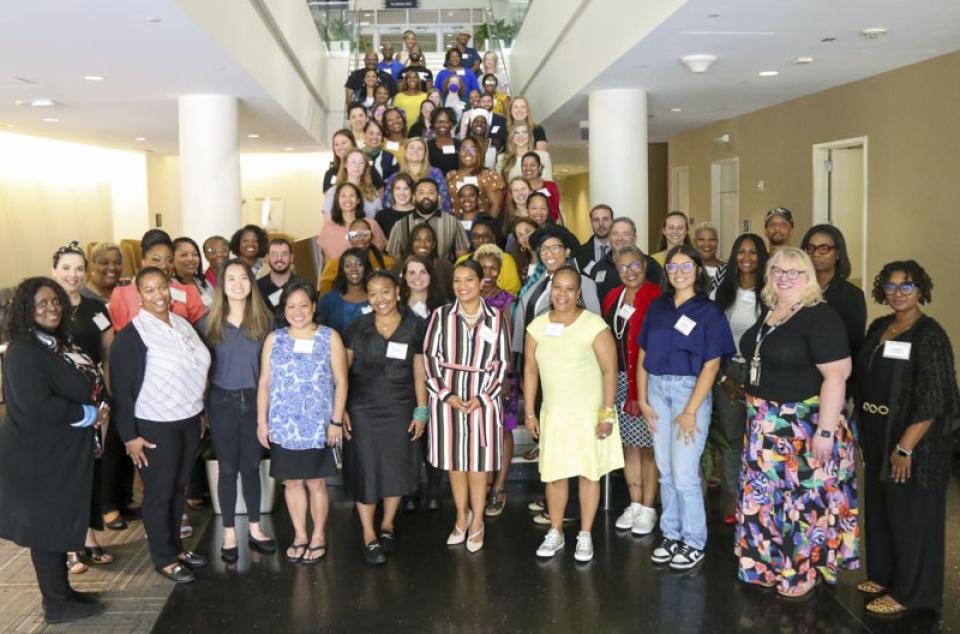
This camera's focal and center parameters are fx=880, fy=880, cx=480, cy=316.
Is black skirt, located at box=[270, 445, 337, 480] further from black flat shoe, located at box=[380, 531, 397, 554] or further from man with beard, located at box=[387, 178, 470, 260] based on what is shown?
man with beard, located at box=[387, 178, 470, 260]

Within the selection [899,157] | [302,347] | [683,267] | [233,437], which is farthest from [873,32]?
[233,437]

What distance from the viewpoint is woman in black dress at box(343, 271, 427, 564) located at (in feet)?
16.2

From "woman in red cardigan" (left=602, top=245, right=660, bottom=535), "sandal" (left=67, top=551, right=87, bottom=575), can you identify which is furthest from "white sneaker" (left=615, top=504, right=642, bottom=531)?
"sandal" (left=67, top=551, right=87, bottom=575)

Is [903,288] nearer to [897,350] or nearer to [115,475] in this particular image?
[897,350]

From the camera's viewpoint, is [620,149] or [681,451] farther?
[620,149]

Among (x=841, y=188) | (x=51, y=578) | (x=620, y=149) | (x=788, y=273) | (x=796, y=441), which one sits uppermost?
(x=620, y=149)

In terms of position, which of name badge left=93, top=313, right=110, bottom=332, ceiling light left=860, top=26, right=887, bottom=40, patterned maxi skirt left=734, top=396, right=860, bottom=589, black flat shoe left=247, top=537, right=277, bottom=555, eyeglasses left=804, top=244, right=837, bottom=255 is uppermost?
ceiling light left=860, top=26, right=887, bottom=40

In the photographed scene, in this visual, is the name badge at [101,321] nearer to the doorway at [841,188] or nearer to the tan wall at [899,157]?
the tan wall at [899,157]

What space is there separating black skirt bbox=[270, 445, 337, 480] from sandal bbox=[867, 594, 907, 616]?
2885 millimetres

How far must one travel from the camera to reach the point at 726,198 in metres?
12.8

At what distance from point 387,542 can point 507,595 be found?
0.94 m

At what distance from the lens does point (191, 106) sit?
8789 mm

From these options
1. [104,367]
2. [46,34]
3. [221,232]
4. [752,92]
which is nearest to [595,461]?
[104,367]

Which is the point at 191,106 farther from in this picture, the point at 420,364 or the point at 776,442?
the point at 776,442
